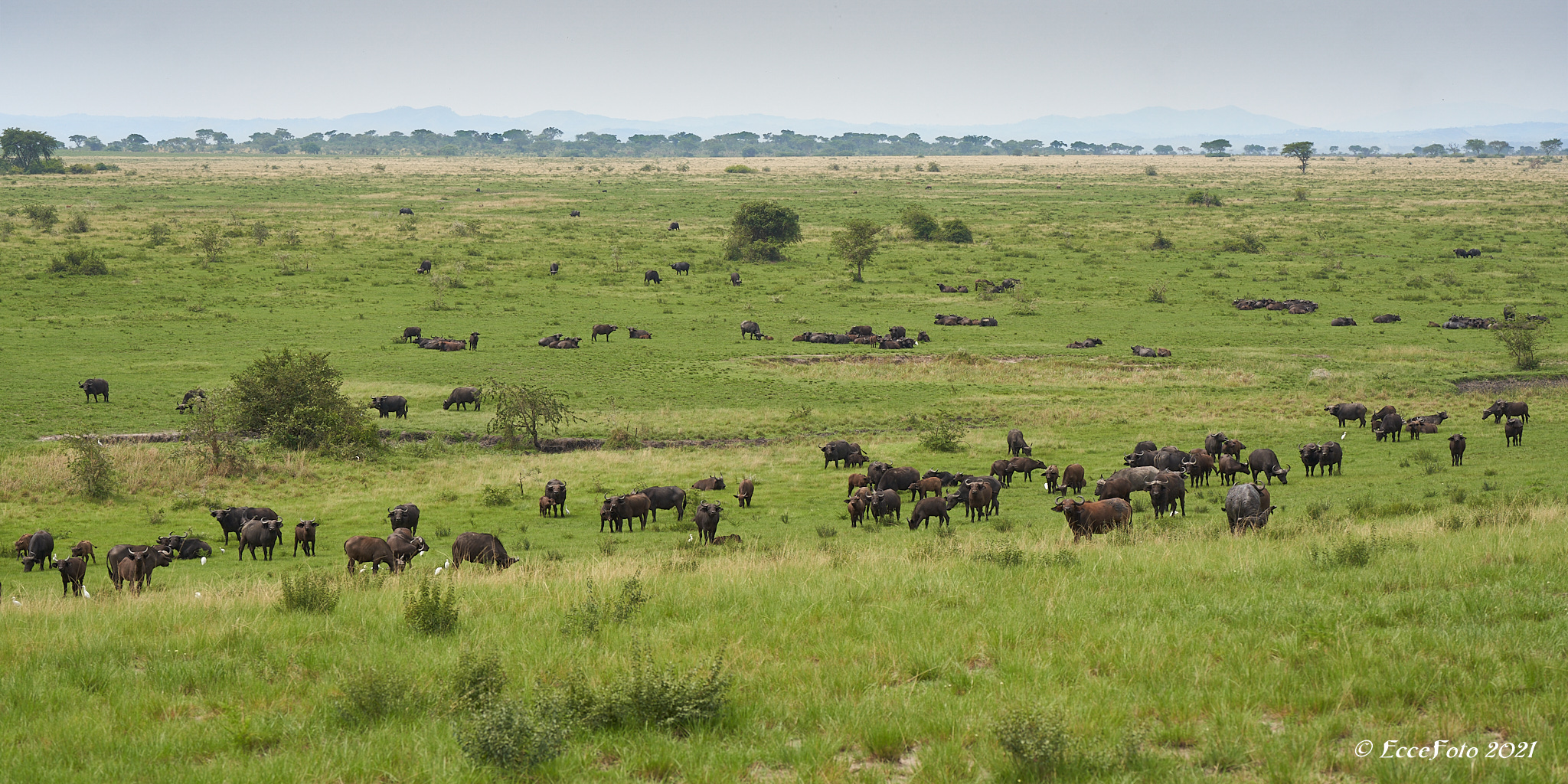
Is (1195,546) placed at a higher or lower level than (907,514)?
higher

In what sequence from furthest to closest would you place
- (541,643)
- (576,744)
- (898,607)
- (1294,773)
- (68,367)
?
(68,367)
(898,607)
(541,643)
(576,744)
(1294,773)

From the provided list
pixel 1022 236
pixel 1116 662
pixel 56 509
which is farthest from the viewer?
pixel 1022 236

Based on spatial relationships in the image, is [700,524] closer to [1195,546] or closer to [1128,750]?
[1195,546]

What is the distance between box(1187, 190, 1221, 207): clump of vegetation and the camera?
123 m

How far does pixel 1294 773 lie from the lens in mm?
6707

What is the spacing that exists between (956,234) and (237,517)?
75.7m

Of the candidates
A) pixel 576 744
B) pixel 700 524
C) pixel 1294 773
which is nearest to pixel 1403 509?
pixel 700 524

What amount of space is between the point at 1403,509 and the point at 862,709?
1891cm

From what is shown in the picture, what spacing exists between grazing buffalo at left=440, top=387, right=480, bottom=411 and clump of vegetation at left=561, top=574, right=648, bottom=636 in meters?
29.9

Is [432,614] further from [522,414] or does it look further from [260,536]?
[522,414]

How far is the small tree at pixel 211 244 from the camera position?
7225 cm

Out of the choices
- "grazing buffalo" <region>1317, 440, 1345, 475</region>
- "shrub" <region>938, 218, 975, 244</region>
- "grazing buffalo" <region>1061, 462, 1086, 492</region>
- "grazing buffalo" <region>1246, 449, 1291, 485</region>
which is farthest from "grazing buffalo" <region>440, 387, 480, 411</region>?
"shrub" <region>938, 218, 975, 244</region>

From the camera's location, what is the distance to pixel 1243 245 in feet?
283

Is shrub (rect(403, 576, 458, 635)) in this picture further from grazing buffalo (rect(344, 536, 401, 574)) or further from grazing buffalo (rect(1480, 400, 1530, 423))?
grazing buffalo (rect(1480, 400, 1530, 423))
